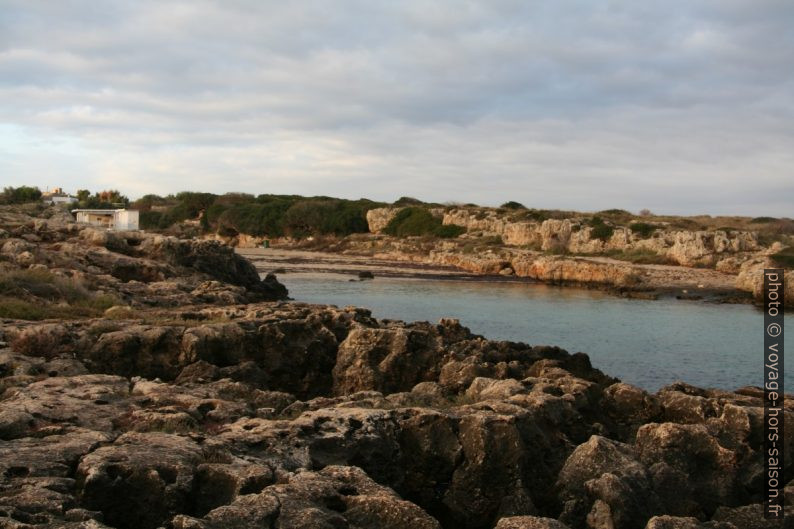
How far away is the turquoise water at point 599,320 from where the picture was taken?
2347 cm

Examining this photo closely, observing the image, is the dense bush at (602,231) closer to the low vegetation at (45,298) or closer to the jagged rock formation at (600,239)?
the jagged rock formation at (600,239)

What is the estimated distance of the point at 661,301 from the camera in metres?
44.1

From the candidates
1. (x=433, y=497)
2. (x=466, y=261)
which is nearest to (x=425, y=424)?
(x=433, y=497)

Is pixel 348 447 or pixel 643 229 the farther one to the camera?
pixel 643 229

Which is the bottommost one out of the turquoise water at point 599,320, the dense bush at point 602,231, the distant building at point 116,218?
the turquoise water at point 599,320

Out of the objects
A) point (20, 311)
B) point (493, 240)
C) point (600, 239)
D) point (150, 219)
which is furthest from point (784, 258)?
point (150, 219)

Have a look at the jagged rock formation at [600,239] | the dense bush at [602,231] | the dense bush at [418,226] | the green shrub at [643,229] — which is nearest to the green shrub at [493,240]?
the jagged rock formation at [600,239]

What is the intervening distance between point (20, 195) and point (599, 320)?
58.7 meters

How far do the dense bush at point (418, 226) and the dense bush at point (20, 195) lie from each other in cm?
3946

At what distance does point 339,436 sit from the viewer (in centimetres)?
873

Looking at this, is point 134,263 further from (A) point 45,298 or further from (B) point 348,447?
(B) point 348,447

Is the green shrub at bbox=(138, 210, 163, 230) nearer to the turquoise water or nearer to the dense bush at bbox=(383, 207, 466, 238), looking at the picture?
the dense bush at bbox=(383, 207, 466, 238)

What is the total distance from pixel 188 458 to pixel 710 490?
6.76 meters

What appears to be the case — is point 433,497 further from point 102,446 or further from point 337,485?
point 102,446
